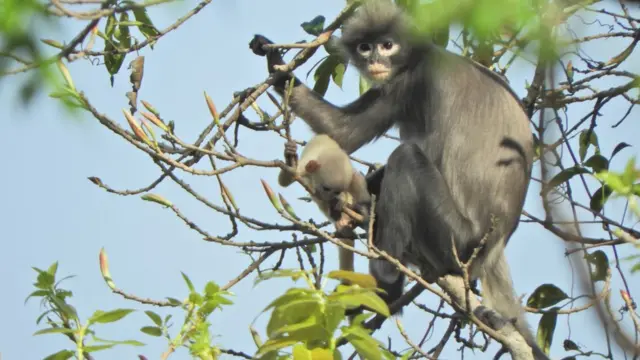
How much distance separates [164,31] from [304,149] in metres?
1.87

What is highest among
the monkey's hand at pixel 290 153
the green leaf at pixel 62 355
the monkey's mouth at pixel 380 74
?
the monkey's mouth at pixel 380 74

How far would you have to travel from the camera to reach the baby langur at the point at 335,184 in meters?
5.39

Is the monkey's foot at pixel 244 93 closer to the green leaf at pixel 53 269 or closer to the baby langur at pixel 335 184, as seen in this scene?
the baby langur at pixel 335 184

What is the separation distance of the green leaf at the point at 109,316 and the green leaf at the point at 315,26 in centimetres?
302

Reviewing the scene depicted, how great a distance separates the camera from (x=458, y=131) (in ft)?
19.3

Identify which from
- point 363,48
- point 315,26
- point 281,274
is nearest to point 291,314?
point 281,274

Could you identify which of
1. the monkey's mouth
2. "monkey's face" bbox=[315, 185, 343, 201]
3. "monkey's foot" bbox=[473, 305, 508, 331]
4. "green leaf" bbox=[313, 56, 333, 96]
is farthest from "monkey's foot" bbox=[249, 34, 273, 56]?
"monkey's foot" bbox=[473, 305, 508, 331]

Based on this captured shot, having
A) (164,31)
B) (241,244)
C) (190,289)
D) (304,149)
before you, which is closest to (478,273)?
(304,149)

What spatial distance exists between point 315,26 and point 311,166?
83 centimetres

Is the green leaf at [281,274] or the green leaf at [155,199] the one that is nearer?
the green leaf at [281,274]

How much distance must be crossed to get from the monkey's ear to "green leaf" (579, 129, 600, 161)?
1634 millimetres

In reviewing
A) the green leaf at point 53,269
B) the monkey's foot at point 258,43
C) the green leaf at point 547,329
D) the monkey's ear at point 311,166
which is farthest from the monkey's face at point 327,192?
the green leaf at point 53,269

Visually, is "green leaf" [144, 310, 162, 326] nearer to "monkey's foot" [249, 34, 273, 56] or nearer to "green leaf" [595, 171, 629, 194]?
"green leaf" [595, 171, 629, 194]

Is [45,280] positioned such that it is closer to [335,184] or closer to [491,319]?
[491,319]
